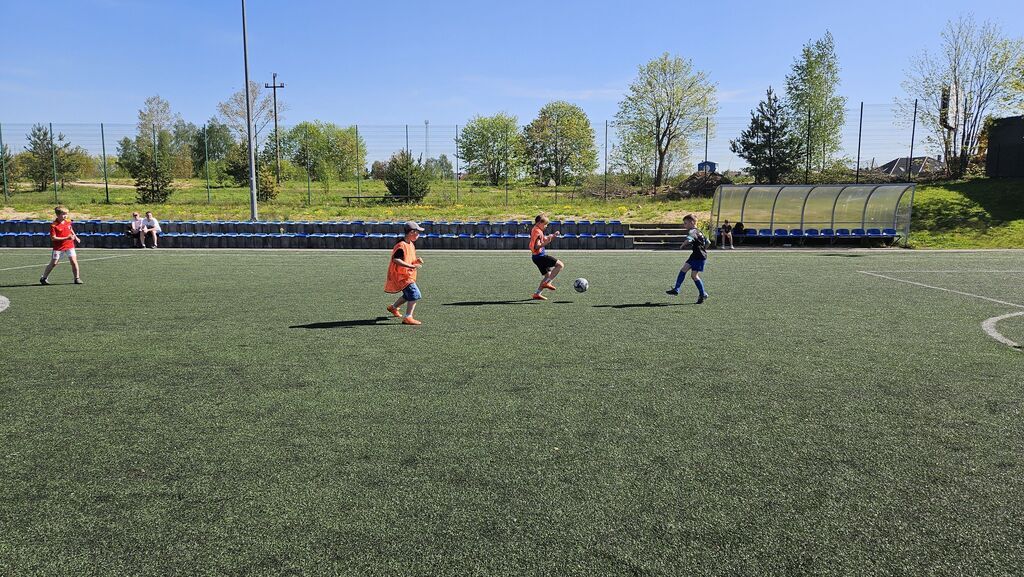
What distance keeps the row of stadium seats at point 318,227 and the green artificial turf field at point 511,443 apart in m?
17.5

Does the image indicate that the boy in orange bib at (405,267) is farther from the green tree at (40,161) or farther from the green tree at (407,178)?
the green tree at (40,161)

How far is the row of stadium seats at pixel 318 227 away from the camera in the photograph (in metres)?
28.1

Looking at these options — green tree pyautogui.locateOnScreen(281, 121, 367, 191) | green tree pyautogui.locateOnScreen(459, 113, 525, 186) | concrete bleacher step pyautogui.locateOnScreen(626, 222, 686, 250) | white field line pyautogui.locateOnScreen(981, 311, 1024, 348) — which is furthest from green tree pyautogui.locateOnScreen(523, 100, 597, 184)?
white field line pyautogui.locateOnScreen(981, 311, 1024, 348)

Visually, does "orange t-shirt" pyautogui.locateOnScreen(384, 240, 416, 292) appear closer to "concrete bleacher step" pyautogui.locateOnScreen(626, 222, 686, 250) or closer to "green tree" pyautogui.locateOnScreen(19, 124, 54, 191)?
"concrete bleacher step" pyautogui.locateOnScreen(626, 222, 686, 250)

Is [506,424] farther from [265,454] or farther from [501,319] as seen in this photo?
[501,319]

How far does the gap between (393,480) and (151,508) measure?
5.00ft

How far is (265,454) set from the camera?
491 centimetres

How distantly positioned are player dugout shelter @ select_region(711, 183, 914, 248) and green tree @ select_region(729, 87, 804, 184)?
12.2 metres

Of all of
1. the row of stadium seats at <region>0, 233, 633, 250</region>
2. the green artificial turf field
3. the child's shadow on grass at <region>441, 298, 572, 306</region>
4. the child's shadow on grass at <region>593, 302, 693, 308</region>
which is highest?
the row of stadium seats at <region>0, 233, 633, 250</region>

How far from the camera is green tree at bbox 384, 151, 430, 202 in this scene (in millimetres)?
36781

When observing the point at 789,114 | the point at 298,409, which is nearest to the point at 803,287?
the point at 298,409

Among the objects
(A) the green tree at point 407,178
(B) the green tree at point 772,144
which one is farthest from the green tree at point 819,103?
A: (A) the green tree at point 407,178

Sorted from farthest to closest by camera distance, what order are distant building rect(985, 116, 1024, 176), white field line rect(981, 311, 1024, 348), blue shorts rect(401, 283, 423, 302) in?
1. distant building rect(985, 116, 1024, 176)
2. blue shorts rect(401, 283, 423, 302)
3. white field line rect(981, 311, 1024, 348)

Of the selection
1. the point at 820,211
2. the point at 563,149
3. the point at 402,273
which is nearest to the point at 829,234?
the point at 820,211
